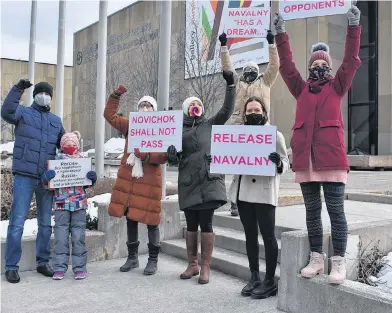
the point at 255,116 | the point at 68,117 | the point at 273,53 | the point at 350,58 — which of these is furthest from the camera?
the point at 68,117

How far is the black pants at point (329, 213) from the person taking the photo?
391 centimetres

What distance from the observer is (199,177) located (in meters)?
5.14

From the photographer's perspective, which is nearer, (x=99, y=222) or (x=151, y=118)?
(x=151, y=118)

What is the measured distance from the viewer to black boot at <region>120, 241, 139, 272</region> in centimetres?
570

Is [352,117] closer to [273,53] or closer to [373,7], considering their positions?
[373,7]

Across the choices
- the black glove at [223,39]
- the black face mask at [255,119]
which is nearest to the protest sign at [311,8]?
the black glove at [223,39]

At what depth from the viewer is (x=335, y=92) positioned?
13.1 feet

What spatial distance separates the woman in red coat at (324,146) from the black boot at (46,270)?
3025 mm

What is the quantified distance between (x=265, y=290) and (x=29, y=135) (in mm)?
3071

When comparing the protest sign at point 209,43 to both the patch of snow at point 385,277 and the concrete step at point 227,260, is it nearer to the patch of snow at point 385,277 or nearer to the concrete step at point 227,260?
the concrete step at point 227,260

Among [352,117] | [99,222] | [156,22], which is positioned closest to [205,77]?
[352,117]

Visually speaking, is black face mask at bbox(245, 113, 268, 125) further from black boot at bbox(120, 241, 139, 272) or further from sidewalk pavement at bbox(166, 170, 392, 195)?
sidewalk pavement at bbox(166, 170, 392, 195)

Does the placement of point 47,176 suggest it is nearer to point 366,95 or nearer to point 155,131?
point 155,131

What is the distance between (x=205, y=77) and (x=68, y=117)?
35629 mm
